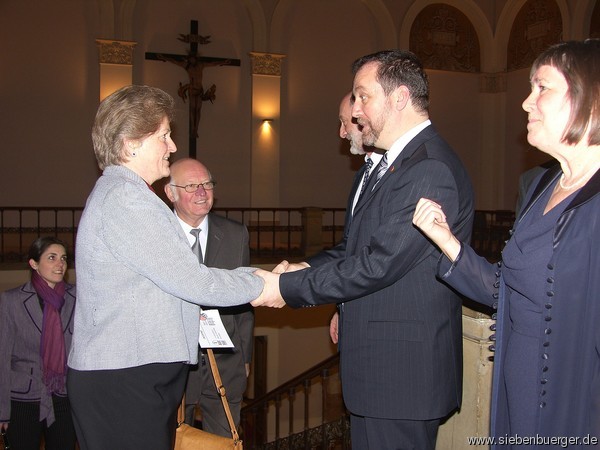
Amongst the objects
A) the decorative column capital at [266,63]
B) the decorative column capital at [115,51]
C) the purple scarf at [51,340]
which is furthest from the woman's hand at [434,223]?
the decorative column capital at [266,63]

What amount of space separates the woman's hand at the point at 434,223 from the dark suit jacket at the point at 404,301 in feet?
0.64

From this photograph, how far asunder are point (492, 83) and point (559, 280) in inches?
552

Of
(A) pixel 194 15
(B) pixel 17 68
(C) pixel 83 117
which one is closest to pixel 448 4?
(A) pixel 194 15

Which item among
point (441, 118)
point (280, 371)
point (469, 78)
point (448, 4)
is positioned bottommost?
point (280, 371)

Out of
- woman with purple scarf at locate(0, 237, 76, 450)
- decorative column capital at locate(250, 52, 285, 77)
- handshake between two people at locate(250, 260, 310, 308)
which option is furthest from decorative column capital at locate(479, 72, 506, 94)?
handshake between two people at locate(250, 260, 310, 308)

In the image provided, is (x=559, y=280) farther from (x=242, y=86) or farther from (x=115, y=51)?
(x=242, y=86)

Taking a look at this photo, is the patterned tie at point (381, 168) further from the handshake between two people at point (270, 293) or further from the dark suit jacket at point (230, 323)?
the dark suit jacket at point (230, 323)

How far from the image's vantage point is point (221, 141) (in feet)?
42.9

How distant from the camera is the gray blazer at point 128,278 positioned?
2.11 m

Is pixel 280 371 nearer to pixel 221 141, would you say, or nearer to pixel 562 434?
pixel 221 141

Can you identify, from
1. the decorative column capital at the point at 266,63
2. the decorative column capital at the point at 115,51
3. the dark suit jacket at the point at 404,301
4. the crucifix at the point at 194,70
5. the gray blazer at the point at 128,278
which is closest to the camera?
the gray blazer at the point at 128,278

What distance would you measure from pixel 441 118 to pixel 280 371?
23.1 feet

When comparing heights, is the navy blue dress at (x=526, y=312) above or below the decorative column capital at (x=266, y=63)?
below

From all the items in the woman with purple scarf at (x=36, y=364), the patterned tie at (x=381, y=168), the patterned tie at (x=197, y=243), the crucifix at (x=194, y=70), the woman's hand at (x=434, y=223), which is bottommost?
the woman with purple scarf at (x=36, y=364)
